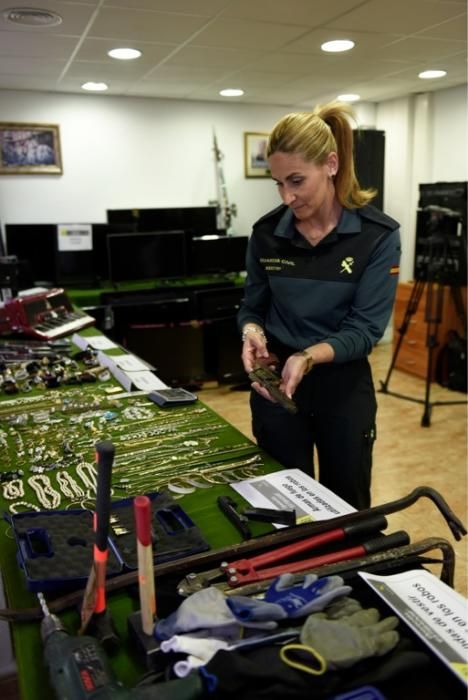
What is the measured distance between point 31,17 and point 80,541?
278 centimetres

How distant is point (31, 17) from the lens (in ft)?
9.78

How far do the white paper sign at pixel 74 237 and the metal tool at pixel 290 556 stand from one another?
13.8ft

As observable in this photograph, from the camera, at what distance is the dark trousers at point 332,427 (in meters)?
1.69

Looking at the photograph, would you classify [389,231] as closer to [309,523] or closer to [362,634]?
[309,523]

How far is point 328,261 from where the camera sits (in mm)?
1668

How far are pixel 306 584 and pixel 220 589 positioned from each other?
0.47 feet

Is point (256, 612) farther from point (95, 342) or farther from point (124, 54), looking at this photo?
point (124, 54)

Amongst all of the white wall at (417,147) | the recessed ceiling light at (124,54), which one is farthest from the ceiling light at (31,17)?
the white wall at (417,147)

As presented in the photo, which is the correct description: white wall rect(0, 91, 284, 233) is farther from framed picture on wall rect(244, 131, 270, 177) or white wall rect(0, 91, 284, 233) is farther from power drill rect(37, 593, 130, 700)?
power drill rect(37, 593, 130, 700)

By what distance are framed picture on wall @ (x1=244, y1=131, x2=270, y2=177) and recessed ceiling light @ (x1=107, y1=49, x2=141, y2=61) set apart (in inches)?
81.5

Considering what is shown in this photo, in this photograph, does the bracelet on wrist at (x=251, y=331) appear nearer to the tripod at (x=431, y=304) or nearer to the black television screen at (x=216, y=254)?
the tripod at (x=431, y=304)

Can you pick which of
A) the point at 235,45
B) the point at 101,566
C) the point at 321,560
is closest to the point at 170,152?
the point at 235,45

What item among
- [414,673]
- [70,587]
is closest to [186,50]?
[70,587]

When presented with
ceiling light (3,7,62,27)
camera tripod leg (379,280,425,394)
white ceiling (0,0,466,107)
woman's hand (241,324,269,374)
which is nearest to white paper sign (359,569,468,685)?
woman's hand (241,324,269,374)
